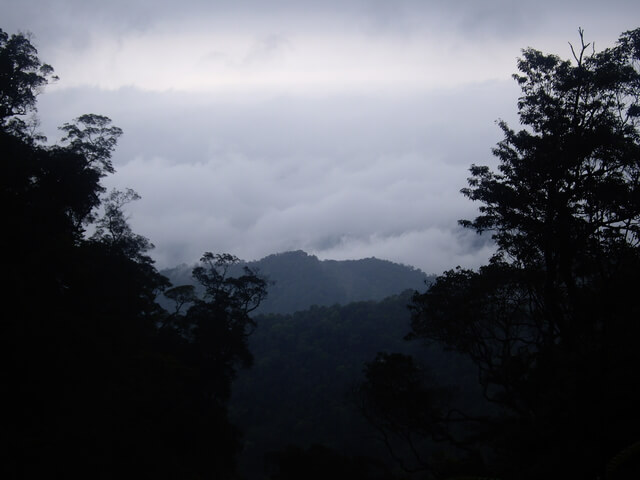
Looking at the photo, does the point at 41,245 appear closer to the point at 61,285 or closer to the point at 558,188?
the point at 61,285

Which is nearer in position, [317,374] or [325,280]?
[317,374]

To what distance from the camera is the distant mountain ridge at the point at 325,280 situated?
12150cm

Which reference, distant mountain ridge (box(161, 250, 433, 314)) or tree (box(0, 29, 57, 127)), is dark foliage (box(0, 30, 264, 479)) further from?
distant mountain ridge (box(161, 250, 433, 314))

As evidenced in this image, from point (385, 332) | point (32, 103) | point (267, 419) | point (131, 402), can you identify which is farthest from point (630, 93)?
point (385, 332)

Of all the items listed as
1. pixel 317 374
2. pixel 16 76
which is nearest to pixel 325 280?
pixel 317 374

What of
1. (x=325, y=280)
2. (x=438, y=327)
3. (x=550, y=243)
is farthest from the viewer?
(x=325, y=280)

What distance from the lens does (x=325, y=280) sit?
427 ft

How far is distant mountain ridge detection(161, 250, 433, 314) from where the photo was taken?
399 feet

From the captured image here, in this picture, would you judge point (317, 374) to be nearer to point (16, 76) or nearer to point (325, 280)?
point (16, 76)

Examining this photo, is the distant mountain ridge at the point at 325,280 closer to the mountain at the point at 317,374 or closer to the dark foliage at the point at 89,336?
the mountain at the point at 317,374

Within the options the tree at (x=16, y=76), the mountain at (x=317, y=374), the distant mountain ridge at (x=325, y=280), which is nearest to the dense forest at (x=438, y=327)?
the tree at (x=16, y=76)

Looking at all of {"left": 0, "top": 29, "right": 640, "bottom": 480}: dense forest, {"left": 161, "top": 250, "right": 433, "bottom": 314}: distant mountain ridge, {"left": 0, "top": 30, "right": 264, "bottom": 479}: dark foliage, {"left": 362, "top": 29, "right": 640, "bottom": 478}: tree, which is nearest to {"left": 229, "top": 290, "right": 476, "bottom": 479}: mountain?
{"left": 0, "top": 30, "right": 264, "bottom": 479}: dark foliage

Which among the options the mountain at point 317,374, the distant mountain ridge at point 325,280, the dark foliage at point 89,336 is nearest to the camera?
the dark foliage at point 89,336

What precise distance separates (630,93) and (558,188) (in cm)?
340
